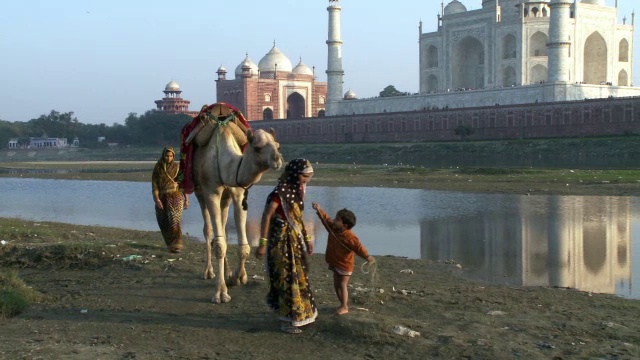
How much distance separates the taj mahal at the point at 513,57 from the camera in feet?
138

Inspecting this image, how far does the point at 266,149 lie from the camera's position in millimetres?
5184

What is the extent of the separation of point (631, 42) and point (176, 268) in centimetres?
4827

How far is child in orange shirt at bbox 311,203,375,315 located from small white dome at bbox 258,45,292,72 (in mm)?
62073

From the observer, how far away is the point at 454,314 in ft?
17.5

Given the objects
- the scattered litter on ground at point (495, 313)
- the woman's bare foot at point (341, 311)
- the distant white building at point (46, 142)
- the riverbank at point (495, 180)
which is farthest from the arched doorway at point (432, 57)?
the woman's bare foot at point (341, 311)

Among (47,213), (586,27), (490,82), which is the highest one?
(586,27)

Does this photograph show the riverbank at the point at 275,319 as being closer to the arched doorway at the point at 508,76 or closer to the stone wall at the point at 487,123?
the stone wall at the point at 487,123

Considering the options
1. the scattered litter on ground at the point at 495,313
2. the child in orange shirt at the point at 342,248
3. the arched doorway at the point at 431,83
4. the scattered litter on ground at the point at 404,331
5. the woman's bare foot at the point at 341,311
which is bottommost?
the scattered litter on ground at the point at 495,313

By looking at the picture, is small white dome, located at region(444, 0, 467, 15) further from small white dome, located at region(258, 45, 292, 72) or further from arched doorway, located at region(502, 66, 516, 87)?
small white dome, located at region(258, 45, 292, 72)

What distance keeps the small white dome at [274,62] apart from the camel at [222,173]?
60.9 meters

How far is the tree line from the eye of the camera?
62.4 m

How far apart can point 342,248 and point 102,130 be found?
73050 millimetres

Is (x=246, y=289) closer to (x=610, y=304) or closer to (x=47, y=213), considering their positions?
(x=610, y=304)

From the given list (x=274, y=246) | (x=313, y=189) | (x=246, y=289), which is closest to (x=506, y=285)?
(x=246, y=289)
